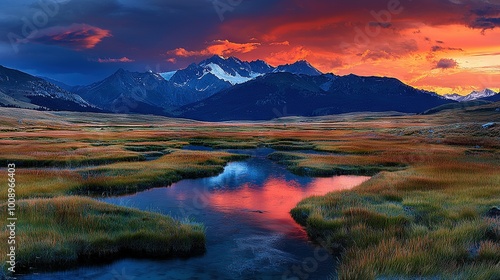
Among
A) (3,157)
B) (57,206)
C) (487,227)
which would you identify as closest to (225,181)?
(57,206)

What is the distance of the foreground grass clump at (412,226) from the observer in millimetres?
14594

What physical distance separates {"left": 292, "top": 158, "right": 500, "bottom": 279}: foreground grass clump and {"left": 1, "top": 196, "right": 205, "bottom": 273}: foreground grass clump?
7.53m

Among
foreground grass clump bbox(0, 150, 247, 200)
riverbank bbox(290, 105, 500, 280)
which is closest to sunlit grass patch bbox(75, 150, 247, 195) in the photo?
foreground grass clump bbox(0, 150, 247, 200)

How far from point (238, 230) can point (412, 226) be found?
31.1 feet

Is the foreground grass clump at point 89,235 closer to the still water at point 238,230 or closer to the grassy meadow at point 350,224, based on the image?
the grassy meadow at point 350,224

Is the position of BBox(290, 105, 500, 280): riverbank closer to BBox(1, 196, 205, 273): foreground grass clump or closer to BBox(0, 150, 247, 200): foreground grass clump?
BBox(1, 196, 205, 273): foreground grass clump

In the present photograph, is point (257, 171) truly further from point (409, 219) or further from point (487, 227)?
point (487, 227)

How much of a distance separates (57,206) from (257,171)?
2672 centimetres

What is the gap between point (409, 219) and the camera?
69.9 feet

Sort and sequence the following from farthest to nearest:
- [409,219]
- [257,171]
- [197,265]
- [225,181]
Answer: [257,171]
[225,181]
[409,219]
[197,265]

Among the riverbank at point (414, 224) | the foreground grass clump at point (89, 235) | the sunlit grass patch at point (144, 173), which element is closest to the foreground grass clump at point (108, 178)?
the sunlit grass patch at point (144, 173)

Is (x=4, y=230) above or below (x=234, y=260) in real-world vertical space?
above

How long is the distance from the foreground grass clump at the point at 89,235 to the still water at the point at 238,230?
91 centimetres

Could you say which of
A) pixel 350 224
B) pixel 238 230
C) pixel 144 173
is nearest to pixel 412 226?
pixel 350 224
